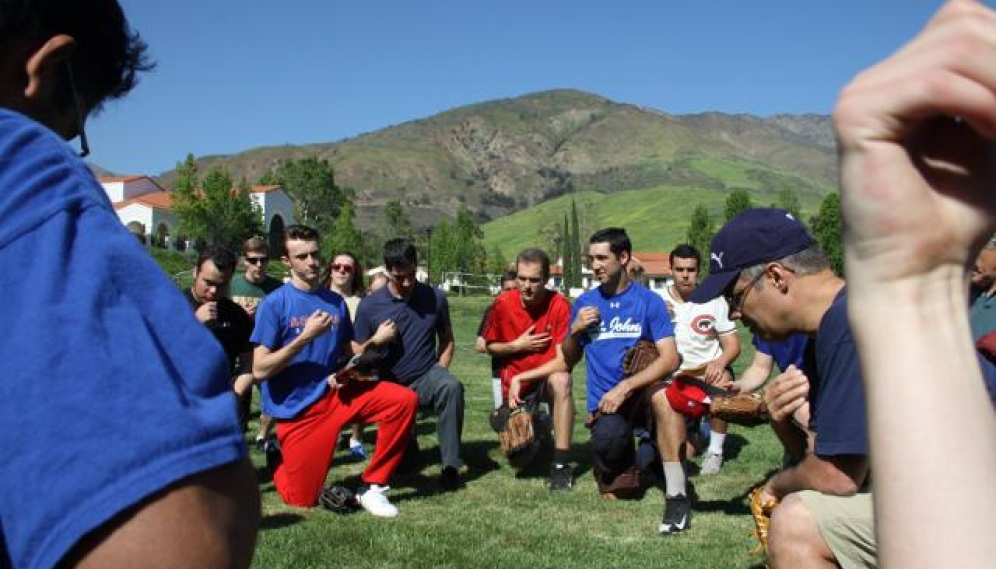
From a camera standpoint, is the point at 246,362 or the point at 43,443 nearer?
the point at 43,443

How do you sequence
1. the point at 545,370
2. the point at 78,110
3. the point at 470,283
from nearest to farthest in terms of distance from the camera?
the point at 78,110 → the point at 545,370 → the point at 470,283

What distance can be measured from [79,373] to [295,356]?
6323 millimetres

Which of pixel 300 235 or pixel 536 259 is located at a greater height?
pixel 300 235

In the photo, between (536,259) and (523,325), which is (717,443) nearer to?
(523,325)

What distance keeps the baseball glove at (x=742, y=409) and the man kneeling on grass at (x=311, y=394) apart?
2625 millimetres

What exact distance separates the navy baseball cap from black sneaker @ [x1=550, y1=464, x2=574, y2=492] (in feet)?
11.8

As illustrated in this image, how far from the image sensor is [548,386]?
799 cm

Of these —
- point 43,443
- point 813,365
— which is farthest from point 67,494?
point 813,365

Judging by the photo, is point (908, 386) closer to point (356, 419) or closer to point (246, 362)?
point (356, 419)

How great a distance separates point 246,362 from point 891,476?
772cm

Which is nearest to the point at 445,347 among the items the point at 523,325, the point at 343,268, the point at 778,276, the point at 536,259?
the point at 523,325

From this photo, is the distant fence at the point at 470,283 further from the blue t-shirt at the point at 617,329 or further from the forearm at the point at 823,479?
the forearm at the point at 823,479

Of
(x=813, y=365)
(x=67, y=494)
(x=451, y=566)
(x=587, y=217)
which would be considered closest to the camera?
(x=67, y=494)

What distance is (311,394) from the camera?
715 centimetres
